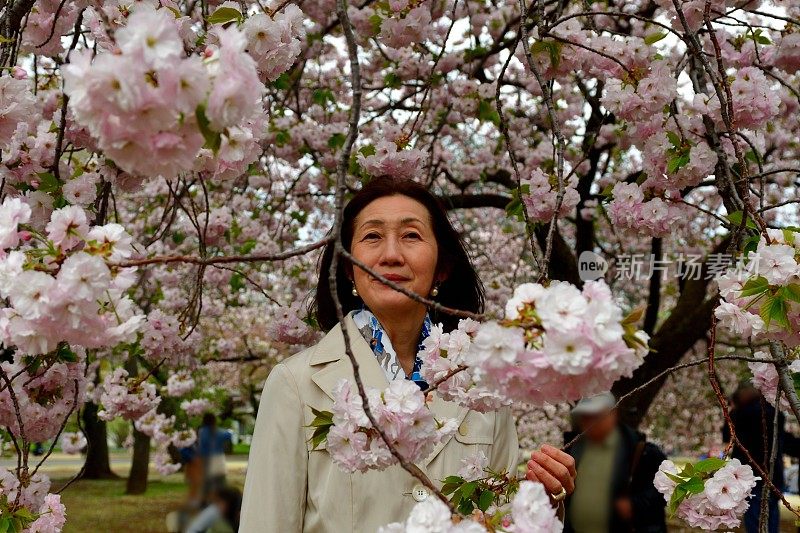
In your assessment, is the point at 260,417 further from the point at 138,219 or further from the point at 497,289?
the point at 138,219

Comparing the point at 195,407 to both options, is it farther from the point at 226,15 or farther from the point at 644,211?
the point at 226,15

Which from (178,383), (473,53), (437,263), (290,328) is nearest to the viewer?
(437,263)

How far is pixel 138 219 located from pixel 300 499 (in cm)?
587

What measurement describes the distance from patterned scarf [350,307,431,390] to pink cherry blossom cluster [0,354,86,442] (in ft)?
3.85

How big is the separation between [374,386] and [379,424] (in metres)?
0.59

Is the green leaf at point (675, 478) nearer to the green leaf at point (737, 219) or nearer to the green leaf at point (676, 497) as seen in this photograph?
the green leaf at point (676, 497)

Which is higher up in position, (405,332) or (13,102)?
(13,102)

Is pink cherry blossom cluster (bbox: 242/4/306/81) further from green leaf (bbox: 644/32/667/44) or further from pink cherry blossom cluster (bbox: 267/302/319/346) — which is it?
pink cherry blossom cluster (bbox: 267/302/319/346)

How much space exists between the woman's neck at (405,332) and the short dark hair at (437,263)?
0.15 meters

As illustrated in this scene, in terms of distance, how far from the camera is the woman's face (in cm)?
200

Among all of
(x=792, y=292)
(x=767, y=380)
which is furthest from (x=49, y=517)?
(x=767, y=380)

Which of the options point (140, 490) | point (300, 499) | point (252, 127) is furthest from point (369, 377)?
point (140, 490)

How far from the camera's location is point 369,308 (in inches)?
83.9

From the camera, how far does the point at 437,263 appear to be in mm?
2277
